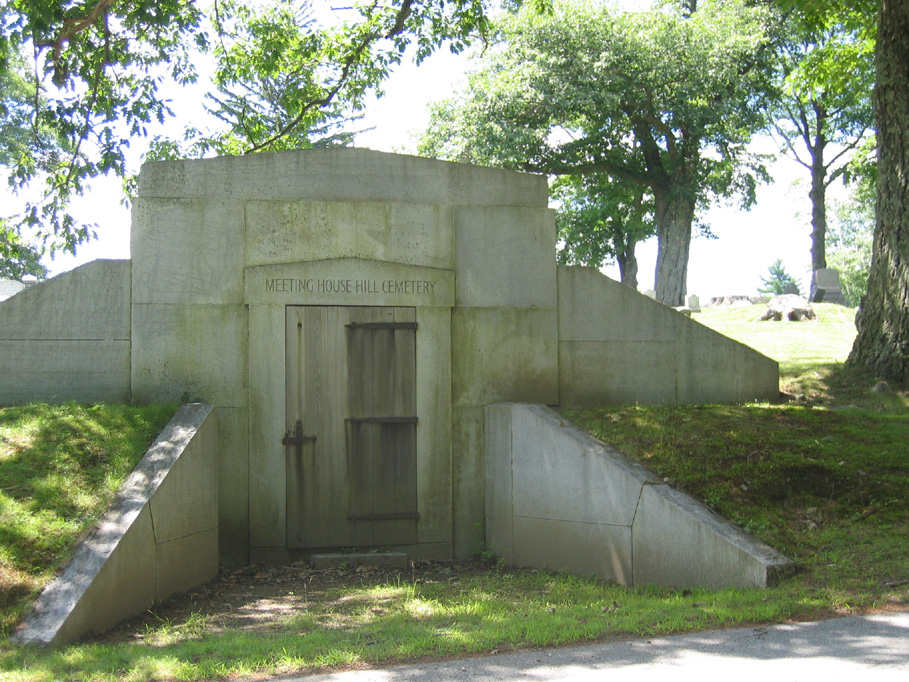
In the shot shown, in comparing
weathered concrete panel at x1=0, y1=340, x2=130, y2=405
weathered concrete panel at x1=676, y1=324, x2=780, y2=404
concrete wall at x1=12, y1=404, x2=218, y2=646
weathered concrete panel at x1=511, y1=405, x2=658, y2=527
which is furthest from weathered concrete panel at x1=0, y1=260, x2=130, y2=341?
weathered concrete panel at x1=676, y1=324, x2=780, y2=404

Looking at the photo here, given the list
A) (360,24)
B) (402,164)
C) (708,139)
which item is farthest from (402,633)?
(708,139)

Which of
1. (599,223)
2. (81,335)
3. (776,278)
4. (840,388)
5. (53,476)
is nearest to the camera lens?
(53,476)

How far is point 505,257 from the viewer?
10.2 meters

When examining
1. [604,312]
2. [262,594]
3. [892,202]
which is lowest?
[262,594]

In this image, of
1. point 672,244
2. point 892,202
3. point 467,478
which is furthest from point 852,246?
point 467,478

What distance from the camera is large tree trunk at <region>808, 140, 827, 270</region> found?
3662 centimetres

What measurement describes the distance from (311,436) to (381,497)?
1.11m

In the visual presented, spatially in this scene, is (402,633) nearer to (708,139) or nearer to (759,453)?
(759,453)

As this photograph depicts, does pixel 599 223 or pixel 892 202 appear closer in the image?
pixel 892 202

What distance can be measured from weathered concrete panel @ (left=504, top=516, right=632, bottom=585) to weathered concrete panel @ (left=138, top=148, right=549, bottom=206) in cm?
405

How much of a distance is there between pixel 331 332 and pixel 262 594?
317 centimetres

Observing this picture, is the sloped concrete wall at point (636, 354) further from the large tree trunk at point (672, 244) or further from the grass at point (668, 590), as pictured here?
the large tree trunk at point (672, 244)

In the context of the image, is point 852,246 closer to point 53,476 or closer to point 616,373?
point 616,373

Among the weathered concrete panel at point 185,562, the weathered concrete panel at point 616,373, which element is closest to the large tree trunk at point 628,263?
the weathered concrete panel at point 616,373
